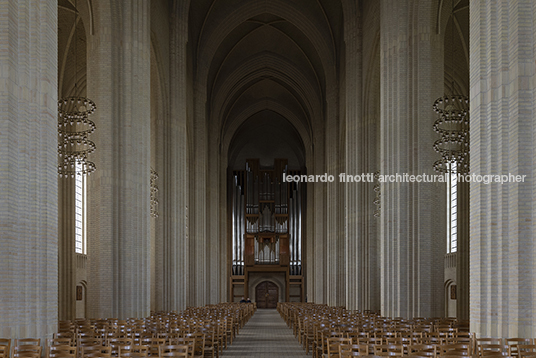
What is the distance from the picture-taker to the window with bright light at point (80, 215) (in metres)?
28.8

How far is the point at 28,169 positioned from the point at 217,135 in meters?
33.9

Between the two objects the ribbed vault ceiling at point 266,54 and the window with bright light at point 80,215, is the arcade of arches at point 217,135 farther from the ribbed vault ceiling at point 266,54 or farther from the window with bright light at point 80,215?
the window with bright light at point 80,215

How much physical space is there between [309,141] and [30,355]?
41.5 meters

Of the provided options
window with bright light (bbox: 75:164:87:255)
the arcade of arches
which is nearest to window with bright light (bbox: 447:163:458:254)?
the arcade of arches

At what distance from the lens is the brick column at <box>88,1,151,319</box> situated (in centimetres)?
1785

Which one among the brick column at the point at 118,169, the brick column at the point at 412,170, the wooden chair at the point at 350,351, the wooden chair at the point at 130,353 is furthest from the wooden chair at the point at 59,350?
the brick column at the point at 412,170

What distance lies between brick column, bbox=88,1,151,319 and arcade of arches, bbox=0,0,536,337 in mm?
51

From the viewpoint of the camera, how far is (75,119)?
15.6 m

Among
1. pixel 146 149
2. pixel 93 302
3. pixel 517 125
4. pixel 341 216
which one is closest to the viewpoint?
pixel 517 125

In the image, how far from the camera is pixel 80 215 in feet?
96.9

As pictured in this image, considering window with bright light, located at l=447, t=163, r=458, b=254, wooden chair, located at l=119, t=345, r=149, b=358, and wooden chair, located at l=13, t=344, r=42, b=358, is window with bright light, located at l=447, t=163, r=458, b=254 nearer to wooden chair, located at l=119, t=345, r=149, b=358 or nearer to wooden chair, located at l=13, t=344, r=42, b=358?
wooden chair, located at l=119, t=345, r=149, b=358

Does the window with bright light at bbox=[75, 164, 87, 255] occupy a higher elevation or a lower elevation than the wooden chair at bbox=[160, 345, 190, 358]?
higher

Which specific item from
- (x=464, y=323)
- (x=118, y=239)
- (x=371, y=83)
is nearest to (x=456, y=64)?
(x=371, y=83)

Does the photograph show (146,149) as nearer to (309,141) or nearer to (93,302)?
(93,302)
